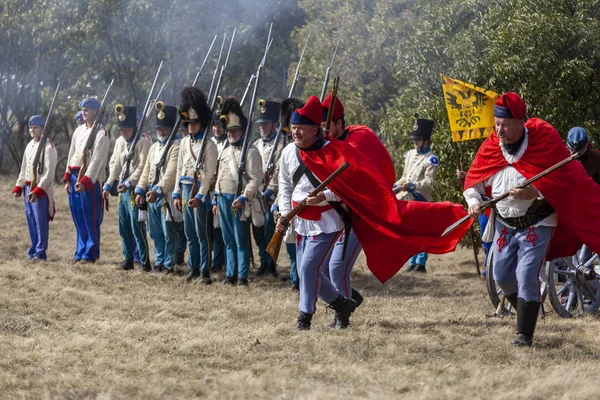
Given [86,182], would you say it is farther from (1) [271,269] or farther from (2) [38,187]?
(1) [271,269]

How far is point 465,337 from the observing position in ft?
25.5

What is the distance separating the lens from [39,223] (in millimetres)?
12945

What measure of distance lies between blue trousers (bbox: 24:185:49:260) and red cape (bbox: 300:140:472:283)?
19.5ft

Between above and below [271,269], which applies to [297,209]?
above

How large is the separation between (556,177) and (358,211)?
1444 mm

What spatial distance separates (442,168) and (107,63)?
1532cm

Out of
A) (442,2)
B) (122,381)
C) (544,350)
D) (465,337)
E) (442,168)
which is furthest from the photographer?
(442,2)

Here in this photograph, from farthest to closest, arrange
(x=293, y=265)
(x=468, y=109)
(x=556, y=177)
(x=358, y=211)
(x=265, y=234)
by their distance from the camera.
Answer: (x=265, y=234) → (x=293, y=265) → (x=468, y=109) → (x=358, y=211) → (x=556, y=177)

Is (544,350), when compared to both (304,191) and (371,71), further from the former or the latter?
(371,71)

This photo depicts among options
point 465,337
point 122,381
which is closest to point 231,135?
point 465,337

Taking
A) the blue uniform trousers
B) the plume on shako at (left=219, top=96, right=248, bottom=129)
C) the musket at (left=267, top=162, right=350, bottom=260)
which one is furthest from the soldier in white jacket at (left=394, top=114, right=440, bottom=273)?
the musket at (left=267, top=162, right=350, bottom=260)

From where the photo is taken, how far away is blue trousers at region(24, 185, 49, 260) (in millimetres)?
12961

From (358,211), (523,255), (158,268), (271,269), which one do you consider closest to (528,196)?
(523,255)

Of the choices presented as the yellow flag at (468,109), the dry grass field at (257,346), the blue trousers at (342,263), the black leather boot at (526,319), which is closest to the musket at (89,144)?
the dry grass field at (257,346)
